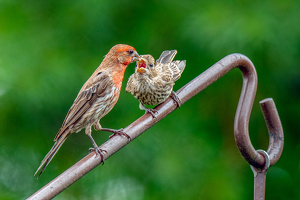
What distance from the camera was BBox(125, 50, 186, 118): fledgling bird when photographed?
3.25 meters

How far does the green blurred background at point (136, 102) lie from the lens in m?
3.86

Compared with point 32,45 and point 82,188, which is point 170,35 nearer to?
point 32,45

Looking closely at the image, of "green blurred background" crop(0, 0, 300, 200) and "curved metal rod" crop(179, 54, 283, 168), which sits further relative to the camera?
"green blurred background" crop(0, 0, 300, 200)

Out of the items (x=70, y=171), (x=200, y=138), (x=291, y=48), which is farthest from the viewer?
(x=200, y=138)

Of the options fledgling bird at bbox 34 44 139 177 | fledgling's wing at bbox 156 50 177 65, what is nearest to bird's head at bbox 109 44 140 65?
fledgling bird at bbox 34 44 139 177

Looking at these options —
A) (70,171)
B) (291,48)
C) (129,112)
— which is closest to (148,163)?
(129,112)

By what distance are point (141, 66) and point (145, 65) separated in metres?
0.03

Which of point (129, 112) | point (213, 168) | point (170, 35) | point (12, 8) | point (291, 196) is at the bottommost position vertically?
point (291, 196)

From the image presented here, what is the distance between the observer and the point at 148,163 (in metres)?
4.22

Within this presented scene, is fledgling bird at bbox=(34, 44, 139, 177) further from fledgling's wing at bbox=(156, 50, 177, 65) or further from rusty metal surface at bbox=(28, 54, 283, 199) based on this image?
rusty metal surface at bbox=(28, 54, 283, 199)

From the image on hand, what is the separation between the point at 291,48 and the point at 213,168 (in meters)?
0.98

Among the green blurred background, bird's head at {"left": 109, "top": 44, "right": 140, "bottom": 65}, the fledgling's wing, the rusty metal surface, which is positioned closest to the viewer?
the rusty metal surface

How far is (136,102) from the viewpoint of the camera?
13.4 ft

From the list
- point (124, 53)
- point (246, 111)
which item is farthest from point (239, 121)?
point (124, 53)
